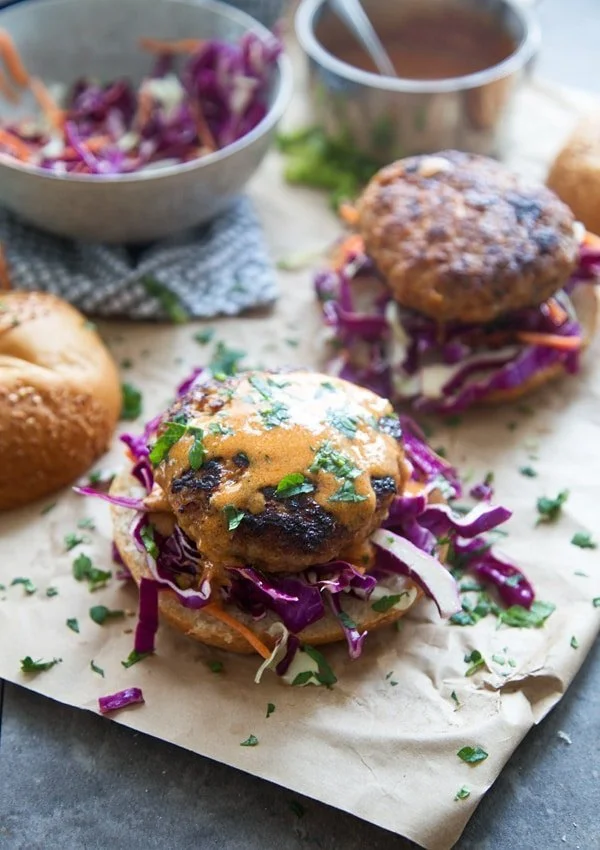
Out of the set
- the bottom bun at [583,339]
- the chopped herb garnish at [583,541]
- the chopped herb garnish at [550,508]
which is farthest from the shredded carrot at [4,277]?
the chopped herb garnish at [583,541]

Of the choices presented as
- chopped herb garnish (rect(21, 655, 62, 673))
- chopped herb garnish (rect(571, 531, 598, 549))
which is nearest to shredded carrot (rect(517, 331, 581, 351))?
chopped herb garnish (rect(571, 531, 598, 549))

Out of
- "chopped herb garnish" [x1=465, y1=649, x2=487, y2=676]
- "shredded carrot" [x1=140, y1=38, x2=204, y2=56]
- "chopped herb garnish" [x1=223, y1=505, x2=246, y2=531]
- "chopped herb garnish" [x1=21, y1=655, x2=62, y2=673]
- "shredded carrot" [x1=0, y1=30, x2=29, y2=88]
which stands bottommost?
"chopped herb garnish" [x1=21, y1=655, x2=62, y2=673]

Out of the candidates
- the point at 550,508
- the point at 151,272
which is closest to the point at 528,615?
the point at 550,508

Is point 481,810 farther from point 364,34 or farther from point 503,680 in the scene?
point 364,34

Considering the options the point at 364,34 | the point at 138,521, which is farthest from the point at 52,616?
the point at 364,34

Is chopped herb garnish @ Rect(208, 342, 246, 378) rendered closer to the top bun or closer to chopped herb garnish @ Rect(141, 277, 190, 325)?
chopped herb garnish @ Rect(141, 277, 190, 325)

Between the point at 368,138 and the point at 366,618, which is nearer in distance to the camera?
the point at 366,618

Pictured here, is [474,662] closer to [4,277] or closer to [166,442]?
[166,442]
